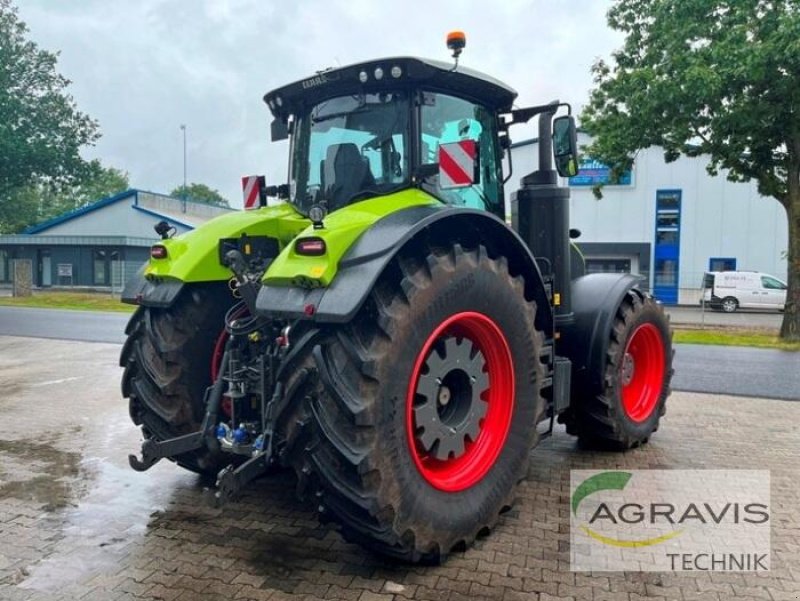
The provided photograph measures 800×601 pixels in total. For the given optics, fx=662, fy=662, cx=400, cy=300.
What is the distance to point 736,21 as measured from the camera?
42.5 feet

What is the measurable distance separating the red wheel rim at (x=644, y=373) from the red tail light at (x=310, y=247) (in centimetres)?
344

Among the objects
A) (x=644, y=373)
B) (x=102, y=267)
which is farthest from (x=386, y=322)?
(x=102, y=267)

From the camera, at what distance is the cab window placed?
157 inches

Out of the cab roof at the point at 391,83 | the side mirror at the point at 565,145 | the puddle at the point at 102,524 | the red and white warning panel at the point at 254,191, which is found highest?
the cab roof at the point at 391,83

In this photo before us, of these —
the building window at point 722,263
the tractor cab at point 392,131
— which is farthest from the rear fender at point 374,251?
the building window at point 722,263

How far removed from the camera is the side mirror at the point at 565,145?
458cm

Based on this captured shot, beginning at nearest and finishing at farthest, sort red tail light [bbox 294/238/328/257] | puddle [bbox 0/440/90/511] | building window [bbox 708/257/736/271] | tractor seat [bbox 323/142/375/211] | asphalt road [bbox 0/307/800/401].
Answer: red tail light [bbox 294/238/328/257] < tractor seat [bbox 323/142/375/211] < puddle [bbox 0/440/90/511] < asphalt road [bbox 0/307/800/401] < building window [bbox 708/257/736/271]

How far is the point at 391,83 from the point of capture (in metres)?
3.88

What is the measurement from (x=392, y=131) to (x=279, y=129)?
45.6 inches

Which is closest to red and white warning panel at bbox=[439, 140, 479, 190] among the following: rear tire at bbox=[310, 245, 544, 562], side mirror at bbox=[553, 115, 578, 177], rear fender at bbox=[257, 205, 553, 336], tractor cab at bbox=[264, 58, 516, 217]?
tractor cab at bbox=[264, 58, 516, 217]

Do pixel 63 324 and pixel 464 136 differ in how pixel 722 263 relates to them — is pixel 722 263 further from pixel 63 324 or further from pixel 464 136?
pixel 464 136

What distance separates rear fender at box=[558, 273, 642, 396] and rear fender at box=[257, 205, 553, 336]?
1.52m

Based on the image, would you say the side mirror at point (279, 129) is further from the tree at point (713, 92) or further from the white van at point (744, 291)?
the white van at point (744, 291)

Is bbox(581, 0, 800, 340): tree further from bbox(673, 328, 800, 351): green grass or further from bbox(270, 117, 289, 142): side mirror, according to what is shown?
bbox(270, 117, 289, 142): side mirror
